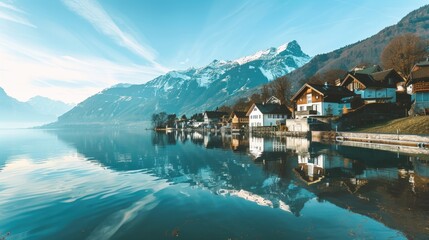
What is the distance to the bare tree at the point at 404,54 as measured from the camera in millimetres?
86125

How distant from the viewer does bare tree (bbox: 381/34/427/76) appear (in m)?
86.1

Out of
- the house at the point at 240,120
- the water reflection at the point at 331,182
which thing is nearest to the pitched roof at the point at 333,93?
the water reflection at the point at 331,182

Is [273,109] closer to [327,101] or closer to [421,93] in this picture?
Result: [327,101]

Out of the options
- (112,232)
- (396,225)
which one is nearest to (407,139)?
(396,225)

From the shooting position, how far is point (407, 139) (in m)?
43.9

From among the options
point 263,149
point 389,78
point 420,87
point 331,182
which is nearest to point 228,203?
point 331,182

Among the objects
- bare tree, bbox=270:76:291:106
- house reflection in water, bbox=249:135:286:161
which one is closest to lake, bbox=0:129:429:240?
house reflection in water, bbox=249:135:286:161

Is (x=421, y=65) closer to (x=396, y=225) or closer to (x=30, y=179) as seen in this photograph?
(x=396, y=225)

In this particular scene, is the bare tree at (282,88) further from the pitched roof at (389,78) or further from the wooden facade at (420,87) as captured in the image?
the wooden facade at (420,87)

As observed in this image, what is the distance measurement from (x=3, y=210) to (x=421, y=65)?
89874 mm

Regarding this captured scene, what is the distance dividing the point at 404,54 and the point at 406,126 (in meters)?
49.9

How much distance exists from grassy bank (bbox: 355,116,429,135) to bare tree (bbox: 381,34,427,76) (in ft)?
131

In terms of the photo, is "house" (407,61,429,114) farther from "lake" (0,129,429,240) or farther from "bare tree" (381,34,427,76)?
"lake" (0,129,429,240)

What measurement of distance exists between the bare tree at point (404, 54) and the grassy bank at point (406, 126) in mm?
39981
